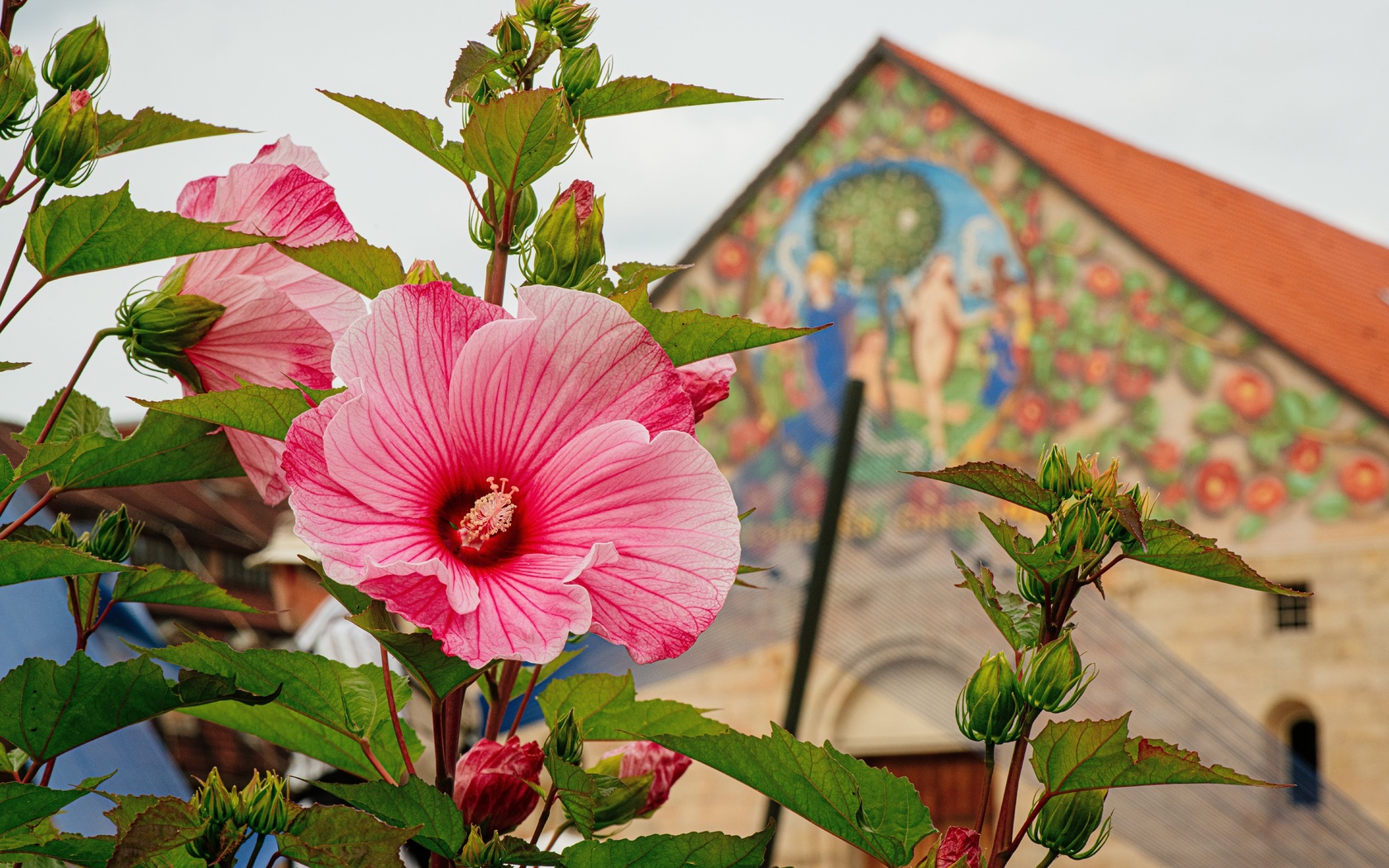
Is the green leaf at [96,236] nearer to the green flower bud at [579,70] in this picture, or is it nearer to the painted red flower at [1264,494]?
the green flower bud at [579,70]

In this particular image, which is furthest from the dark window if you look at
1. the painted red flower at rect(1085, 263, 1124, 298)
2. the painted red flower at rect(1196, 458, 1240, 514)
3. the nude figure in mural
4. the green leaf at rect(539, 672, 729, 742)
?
the green leaf at rect(539, 672, 729, 742)

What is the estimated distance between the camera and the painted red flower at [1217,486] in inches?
308

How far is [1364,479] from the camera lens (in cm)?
761

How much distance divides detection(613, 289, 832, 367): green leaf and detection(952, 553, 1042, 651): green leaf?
99 millimetres

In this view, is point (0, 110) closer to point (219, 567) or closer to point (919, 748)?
point (219, 567)

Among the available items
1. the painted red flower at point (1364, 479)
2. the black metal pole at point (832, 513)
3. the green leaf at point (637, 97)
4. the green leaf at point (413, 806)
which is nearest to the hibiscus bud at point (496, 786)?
the green leaf at point (413, 806)

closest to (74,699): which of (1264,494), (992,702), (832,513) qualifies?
(992,702)

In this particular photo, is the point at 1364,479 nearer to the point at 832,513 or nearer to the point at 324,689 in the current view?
the point at 832,513

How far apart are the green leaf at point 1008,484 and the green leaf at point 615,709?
0.14m

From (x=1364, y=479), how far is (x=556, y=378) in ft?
26.3

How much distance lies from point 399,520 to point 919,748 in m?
8.54

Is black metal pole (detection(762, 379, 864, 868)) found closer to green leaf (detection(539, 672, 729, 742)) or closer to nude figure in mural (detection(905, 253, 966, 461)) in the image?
green leaf (detection(539, 672, 729, 742))

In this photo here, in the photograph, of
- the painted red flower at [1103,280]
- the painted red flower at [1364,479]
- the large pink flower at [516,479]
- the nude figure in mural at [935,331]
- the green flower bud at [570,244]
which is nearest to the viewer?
the large pink flower at [516,479]

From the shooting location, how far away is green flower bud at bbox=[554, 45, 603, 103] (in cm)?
55
